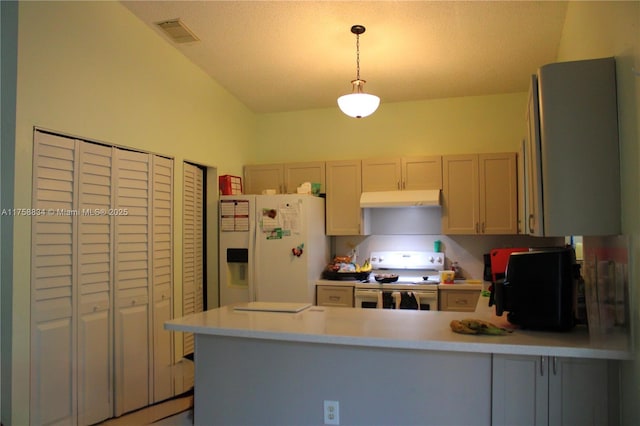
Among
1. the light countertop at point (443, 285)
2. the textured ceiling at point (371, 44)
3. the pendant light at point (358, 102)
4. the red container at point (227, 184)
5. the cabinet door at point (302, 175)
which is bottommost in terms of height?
the light countertop at point (443, 285)

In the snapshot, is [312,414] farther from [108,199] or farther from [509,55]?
[509,55]

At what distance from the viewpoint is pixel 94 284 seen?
9.11 ft

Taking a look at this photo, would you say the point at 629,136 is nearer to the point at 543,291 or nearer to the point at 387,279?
the point at 543,291

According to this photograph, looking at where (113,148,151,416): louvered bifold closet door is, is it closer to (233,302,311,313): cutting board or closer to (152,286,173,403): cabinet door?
(152,286,173,403): cabinet door

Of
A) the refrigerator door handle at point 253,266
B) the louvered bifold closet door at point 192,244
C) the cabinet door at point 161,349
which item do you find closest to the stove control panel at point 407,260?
the refrigerator door handle at point 253,266

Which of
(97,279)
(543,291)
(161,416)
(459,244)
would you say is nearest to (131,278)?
(97,279)

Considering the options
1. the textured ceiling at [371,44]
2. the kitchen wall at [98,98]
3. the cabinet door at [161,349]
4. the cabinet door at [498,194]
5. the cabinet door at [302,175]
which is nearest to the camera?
the kitchen wall at [98,98]

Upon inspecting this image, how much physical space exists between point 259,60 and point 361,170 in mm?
1575

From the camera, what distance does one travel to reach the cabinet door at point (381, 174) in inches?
172

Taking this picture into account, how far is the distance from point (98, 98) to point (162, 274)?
1431 mm

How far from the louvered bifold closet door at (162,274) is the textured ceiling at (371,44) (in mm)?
1106

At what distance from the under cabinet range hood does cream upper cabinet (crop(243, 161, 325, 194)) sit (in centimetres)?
59

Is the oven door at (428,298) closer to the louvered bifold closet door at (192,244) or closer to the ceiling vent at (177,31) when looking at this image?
the louvered bifold closet door at (192,244)

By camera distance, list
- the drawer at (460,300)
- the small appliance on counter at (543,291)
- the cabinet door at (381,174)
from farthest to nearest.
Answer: the cabinet door at (381,174)
the drawer at (460,300)
the small appliance on counter at (543,291)
